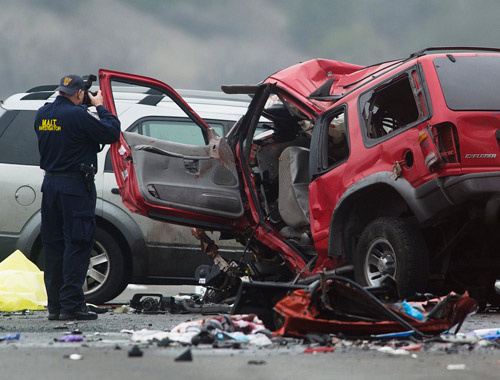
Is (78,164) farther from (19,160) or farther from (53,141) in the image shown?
(19,160)

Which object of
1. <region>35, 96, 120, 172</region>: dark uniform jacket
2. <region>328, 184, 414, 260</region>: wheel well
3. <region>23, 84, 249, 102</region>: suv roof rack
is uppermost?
<region>23, 84, 249, 102</region>: suv roof rack

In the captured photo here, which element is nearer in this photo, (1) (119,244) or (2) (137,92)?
(1) (119,244)

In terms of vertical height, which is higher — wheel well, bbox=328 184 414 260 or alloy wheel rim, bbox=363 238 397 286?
wheel well, bbox=328 184 414 260

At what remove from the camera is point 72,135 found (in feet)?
22.8

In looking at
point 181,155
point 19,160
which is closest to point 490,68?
point 181,155

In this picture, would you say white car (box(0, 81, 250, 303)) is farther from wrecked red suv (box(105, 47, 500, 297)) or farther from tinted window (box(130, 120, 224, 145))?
wrecked red suv (box(105, 47, 500, 297))

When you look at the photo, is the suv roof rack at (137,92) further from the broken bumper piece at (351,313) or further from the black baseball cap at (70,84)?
the broken bumper piece at (351,313)

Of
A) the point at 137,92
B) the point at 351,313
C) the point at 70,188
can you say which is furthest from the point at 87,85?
the point at 351,313

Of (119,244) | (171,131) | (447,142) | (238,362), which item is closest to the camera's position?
(238,362)

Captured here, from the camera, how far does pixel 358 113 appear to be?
6.87m

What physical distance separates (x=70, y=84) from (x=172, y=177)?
4.00 feet

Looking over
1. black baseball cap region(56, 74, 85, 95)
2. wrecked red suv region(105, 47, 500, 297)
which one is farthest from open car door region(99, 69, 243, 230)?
black baseball cap region(56, 74, 85, 95)

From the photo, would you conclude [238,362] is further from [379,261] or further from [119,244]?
[119,244]

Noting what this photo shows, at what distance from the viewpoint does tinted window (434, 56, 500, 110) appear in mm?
6036
